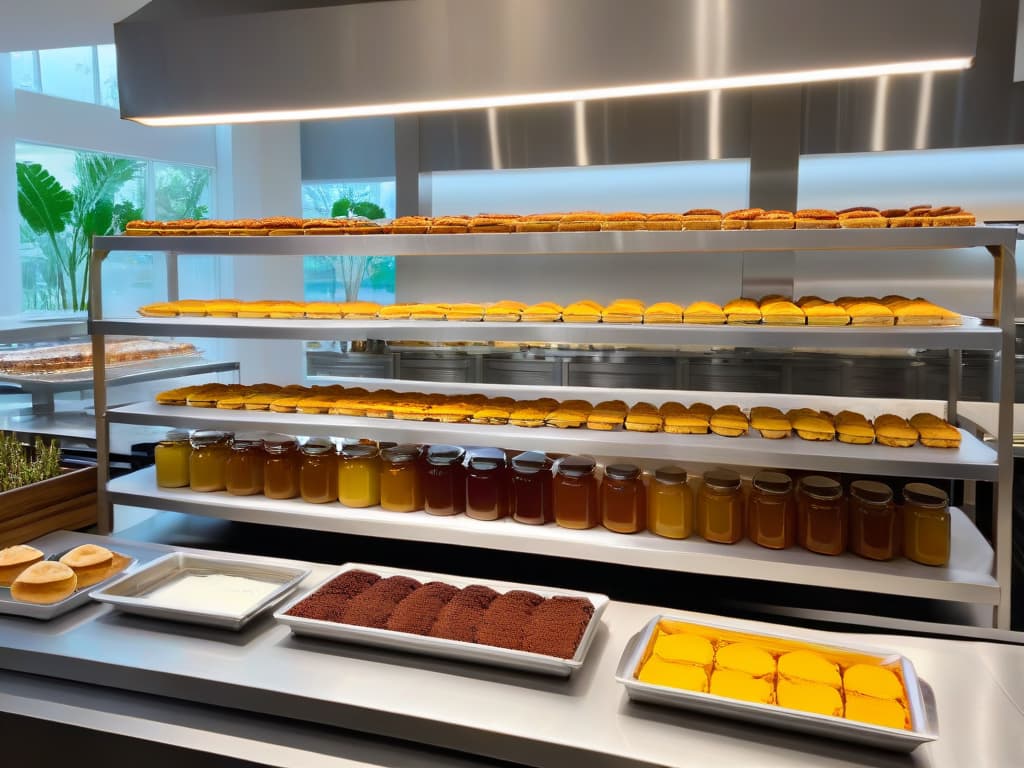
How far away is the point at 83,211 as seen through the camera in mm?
7230

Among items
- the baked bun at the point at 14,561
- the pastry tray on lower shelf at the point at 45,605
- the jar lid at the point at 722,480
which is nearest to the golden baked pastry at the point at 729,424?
the jar lid at the point at 722,480

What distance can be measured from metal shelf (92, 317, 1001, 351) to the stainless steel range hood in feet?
2.27

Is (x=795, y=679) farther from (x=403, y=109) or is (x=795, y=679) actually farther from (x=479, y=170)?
(x=479, y=170)

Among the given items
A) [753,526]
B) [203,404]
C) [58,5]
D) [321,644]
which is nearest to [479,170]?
[58,5]

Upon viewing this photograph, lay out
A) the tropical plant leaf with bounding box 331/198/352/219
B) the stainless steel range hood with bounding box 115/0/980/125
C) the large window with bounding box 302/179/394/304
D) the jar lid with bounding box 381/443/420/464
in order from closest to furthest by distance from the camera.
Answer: the stainless steel range hood with bounding box 115/0/980/125
the jar lid with bounding box 381/443/420/464
the tropical plant leaf with bounding box 331/198/352/219
the large window with bounding box 302/179/394/304

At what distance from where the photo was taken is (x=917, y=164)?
467cm

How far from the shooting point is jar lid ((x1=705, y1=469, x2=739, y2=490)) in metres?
2.24

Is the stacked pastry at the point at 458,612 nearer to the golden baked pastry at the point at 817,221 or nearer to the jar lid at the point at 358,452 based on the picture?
the jar lid at the point at 358,452

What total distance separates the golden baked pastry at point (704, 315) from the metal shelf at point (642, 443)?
36cm

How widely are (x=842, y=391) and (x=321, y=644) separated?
4.13m

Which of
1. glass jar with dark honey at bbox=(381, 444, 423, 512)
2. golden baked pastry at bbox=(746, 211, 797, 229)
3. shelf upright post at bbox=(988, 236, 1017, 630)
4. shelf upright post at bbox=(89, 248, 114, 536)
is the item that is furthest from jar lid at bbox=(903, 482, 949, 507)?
shelf upright post at bbox=(89, 248, 114, 536)

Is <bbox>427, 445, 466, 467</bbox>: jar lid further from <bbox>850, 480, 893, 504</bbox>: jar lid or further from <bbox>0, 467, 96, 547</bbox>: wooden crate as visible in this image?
<bbox>0, 467, 96, 547</bbox>: wooden crate

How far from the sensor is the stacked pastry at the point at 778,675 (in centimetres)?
141

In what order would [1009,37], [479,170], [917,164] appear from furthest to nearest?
[479,170] → [917,164] → [1009,37]
